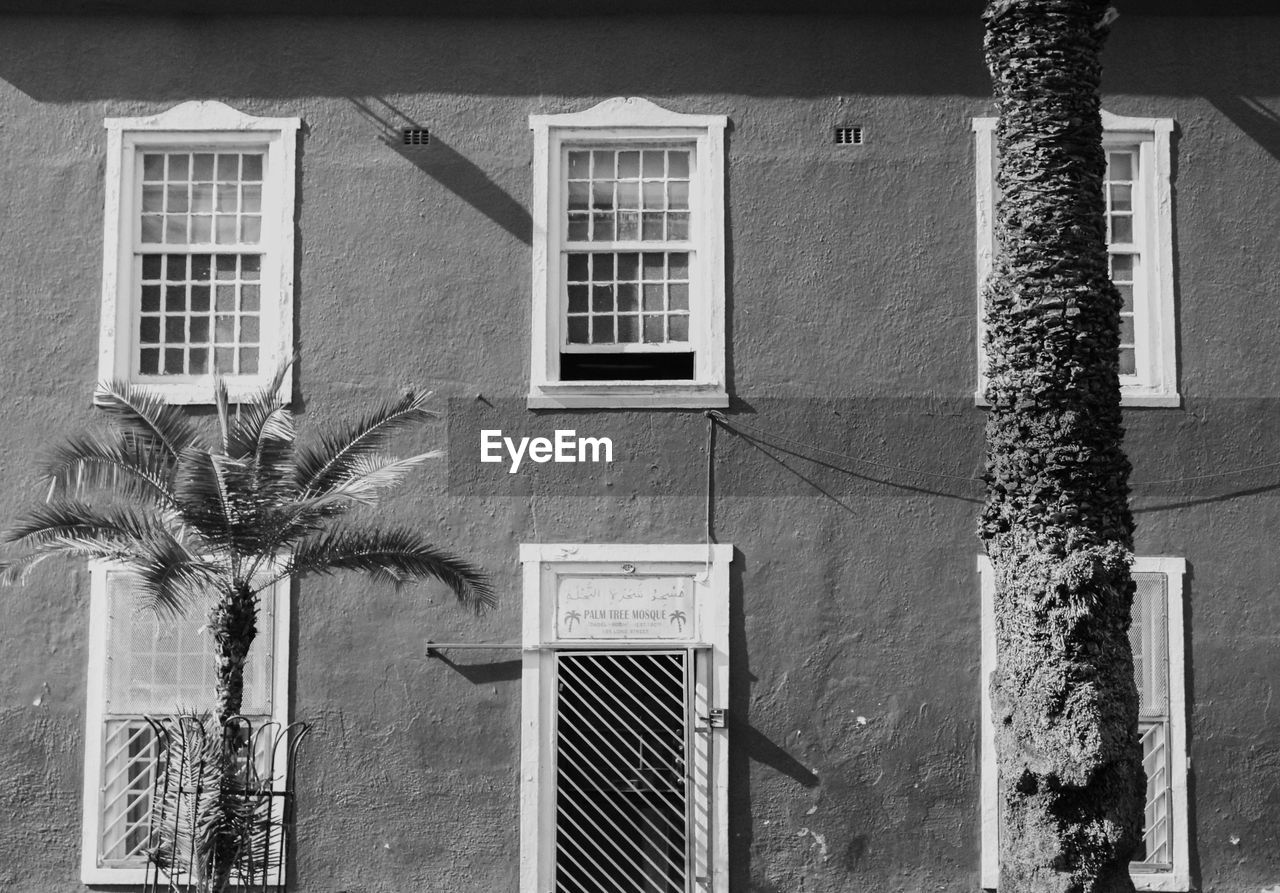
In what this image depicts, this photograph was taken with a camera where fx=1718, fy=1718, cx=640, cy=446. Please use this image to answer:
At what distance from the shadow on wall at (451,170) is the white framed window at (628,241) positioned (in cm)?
15

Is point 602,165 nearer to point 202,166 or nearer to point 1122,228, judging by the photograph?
point 202,166

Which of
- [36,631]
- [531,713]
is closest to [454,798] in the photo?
[531,713]

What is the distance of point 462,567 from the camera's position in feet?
36.1

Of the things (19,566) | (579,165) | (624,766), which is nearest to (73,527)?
(19,566)

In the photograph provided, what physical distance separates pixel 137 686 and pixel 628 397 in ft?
13.3

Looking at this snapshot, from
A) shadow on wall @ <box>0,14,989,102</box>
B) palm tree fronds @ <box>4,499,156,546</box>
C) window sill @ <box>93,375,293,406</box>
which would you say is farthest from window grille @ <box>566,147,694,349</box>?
palm tree fronds @ <box>4,499,156,546</box>

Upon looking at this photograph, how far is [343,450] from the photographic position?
10.5 m

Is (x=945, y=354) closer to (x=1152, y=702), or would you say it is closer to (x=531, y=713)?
(x=1152, y=702)

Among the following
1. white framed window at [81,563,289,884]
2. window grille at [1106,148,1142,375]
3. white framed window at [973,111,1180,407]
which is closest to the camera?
white framed window at [81,563,289,884]

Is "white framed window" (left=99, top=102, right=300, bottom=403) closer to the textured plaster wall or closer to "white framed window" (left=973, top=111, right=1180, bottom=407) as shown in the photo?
the textured plaster wall

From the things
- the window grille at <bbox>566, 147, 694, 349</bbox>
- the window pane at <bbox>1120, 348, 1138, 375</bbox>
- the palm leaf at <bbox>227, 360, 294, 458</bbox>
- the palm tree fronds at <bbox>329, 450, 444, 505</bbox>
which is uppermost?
the window grille at <bbox>566, 147, 694, 349</bbox>

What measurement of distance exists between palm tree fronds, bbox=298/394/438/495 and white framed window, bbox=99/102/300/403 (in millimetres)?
2033

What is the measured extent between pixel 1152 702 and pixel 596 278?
503 centimetres

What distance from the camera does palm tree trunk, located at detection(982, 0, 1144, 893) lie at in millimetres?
8922
